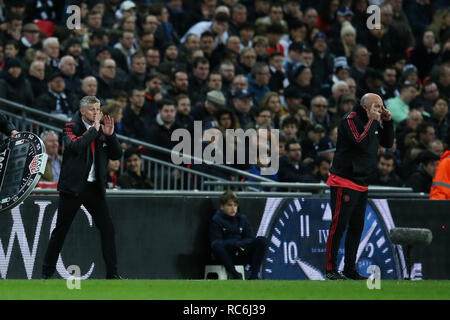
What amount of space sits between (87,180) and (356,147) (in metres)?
3.21

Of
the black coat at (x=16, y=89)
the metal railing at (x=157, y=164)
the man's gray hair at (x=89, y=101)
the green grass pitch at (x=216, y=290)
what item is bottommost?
the green grass pitch at (x=216, y=290)

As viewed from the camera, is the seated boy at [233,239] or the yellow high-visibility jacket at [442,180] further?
the yellow high-visibility jacket at [442,180]

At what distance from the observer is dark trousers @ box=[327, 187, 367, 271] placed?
12242 millimetres

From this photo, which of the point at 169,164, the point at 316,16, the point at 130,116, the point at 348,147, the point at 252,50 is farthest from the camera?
the point at 316,16

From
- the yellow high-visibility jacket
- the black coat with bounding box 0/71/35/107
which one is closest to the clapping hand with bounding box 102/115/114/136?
the black coat with bounding box 0/71/35/107

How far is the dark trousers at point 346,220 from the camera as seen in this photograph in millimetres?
12242

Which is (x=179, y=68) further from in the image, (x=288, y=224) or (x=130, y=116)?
(x=288, y=224)

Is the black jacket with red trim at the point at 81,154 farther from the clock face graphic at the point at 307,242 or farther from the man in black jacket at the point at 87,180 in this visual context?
the clock face graphic at the point at 307,242

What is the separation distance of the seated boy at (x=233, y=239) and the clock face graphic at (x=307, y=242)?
1.33ft

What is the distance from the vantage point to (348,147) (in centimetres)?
1232

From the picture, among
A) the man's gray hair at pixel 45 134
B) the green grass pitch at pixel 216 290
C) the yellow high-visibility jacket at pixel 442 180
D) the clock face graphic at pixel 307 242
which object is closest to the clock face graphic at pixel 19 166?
the green grass pitch at pixel 216 290

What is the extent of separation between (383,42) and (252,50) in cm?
445

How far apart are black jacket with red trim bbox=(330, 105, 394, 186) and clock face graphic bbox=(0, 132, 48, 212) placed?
3526 mm
